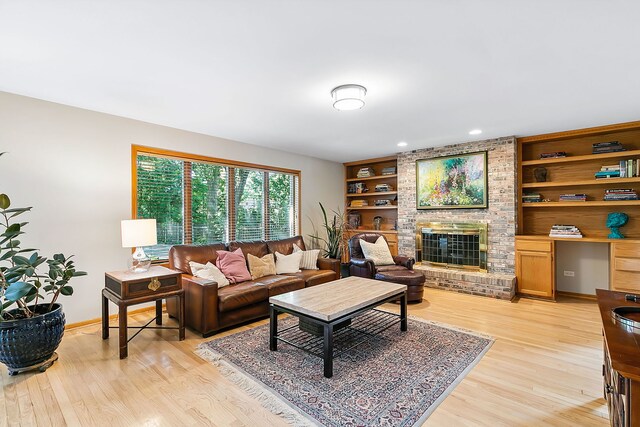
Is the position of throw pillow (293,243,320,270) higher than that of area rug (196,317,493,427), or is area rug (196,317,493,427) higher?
throw pillow (293,243,320,270)

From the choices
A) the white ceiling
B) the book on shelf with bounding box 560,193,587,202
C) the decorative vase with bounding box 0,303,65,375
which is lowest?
the decorative vase with bounding box 0,303,65,375

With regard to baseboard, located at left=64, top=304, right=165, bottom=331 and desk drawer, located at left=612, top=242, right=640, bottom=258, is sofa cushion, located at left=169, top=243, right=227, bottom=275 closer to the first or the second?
baseboard, located at left=64, top=304, right=165, bottom=331

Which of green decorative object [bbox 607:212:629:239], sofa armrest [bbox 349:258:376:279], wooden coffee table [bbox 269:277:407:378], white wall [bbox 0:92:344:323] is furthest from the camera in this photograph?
sofa armrest [bbox 349:258:376:279]

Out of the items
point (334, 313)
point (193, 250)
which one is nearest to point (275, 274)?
point (193, 250)

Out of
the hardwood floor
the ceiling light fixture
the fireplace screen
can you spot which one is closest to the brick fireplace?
the fireplace screen

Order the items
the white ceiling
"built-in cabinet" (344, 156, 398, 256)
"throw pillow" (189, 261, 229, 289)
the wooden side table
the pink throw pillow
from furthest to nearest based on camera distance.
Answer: "built-in cabinet" (344, 156, 398, 256) → the pink throw pillow → "throw pillow" (189, 261, 229, 289) → the wooden side table → the white ceiling

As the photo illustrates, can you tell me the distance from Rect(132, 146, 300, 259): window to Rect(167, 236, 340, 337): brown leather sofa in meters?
0.62

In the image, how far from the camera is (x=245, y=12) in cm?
180

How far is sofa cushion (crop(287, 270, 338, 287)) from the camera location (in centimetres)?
419

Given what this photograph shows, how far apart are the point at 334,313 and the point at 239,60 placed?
2.14m

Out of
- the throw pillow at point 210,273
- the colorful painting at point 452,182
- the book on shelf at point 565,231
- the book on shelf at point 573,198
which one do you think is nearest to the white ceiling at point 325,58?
the book on shelf at point 573,198

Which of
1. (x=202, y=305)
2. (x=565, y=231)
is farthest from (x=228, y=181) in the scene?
(x=565, y=231)

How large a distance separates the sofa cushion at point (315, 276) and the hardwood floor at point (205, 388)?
154cm

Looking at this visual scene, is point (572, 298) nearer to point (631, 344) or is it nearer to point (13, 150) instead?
point (631, 344)
